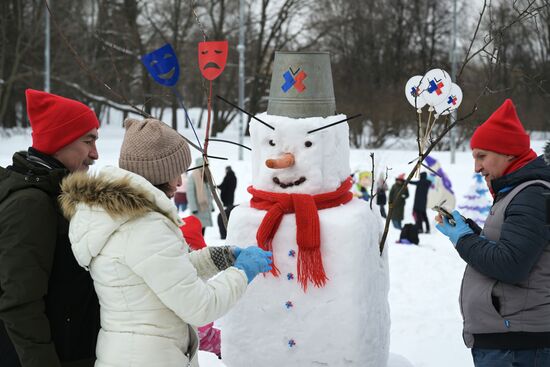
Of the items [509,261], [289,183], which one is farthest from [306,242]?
[509,261]

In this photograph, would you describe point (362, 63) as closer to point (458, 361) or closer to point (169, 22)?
point (169, 22)

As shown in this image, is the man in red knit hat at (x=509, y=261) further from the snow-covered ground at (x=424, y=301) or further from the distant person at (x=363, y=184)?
the distant person at (x=363, y=184)

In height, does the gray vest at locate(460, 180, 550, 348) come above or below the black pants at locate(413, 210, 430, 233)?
above

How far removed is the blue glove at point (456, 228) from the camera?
2682mm

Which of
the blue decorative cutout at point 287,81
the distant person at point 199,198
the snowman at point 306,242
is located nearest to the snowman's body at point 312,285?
the snowman at point 306,242

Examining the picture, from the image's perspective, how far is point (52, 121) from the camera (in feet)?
7.61

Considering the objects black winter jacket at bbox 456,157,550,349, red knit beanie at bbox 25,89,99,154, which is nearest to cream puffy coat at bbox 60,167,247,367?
red knit beanie at bbox 25,89,99,154

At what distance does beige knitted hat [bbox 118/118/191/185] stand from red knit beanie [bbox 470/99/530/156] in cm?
126

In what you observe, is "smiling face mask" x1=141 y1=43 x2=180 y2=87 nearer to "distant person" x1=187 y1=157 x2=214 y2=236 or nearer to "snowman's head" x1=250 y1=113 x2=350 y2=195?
"snowman's head" x1=250 y1=113 x2=350 y2=195

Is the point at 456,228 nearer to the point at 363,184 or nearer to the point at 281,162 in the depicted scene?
the point at 281,162

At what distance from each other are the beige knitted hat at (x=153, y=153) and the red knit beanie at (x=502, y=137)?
1261 mm

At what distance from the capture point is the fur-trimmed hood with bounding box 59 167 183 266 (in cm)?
199

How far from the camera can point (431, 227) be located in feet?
38.2

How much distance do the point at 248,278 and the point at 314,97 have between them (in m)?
1.70
